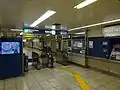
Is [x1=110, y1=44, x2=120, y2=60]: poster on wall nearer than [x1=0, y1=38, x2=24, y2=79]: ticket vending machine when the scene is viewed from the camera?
No

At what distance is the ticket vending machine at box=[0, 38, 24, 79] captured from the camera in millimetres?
6145

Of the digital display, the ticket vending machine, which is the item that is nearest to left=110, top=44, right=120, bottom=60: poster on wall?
the ticket vending machine

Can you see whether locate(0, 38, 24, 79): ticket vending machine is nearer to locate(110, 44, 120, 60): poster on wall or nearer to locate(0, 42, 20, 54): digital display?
locate(0, 42, 20, 54): digital display

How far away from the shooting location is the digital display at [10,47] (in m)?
6.15

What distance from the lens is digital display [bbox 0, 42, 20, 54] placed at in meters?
6.15

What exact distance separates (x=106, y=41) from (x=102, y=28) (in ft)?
2.79

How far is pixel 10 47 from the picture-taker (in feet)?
20.6

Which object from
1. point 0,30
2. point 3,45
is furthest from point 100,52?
point 0,30

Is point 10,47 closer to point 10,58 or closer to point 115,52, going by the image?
point 10,58

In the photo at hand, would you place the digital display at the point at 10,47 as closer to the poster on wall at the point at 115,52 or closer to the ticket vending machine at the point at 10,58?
the ticket vending machine at the point at 10,58

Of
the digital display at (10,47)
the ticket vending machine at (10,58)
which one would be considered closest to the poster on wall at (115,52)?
the ticket vending machine at (10,58)

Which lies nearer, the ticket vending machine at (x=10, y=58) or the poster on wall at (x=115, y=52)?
the ticket vending machine at (x=10, y=58)

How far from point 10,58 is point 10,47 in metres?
0.54

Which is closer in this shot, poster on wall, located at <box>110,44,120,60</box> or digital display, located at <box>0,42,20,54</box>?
digital display, located at <box>0,42,20,54</box>
